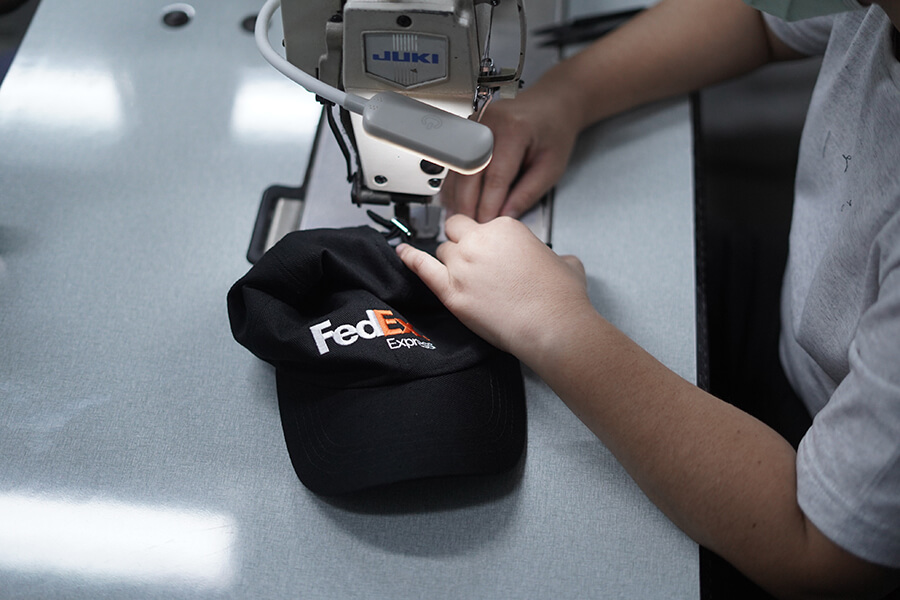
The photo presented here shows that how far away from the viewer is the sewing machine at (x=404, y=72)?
684 mm

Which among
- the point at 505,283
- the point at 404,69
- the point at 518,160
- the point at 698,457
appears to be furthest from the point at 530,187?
the point at 698,457

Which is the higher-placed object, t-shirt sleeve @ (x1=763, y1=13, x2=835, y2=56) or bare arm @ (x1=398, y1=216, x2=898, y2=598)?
t-shirt sleeve @ (x1=763, y1=13, x2=835, y2=56)

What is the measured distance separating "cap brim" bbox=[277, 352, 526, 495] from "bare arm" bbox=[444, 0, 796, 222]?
1.06 feet

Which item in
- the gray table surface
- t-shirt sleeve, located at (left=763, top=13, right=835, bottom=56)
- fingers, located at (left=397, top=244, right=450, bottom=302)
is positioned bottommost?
the gray table surface

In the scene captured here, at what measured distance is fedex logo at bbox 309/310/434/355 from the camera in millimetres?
766

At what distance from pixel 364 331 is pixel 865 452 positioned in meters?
0.46

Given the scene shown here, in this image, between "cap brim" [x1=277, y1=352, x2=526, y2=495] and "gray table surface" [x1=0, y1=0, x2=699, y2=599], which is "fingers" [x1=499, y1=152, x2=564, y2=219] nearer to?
"gray table surface" [x1=0, y1=0, x2=699, y2=599]

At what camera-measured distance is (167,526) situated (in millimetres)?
749

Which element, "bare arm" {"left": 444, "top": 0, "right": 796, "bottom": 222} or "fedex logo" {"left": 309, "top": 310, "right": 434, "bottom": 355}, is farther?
"bare arm" {"left": 444, "top": 0, "right": 796, "bottom": 222}

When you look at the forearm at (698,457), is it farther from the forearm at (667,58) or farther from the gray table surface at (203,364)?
the forearm at (667,58)

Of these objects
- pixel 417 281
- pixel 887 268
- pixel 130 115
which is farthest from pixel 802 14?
pixel 130 115

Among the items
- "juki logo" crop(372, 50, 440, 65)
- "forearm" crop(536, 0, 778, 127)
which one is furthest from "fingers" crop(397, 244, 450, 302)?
"forearm" crop(536, 0, 778, 127)

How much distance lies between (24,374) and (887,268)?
2.87 ft

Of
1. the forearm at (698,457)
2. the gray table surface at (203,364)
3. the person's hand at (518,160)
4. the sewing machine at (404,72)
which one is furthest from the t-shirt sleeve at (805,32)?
the forearm at (698,457)
